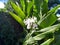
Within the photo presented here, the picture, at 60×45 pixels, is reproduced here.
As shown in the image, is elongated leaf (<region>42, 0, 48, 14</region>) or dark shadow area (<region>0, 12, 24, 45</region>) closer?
dark shadow area (<region>0, 12, 24, 45</region>)

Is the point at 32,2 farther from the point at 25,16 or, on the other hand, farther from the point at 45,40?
the point at 45,40

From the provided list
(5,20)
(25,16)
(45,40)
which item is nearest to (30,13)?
(25,16)

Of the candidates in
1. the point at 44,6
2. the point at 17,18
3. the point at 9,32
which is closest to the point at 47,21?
the point at 44,6

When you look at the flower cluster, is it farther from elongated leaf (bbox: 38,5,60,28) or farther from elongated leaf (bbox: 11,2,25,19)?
elongated leaf (bbox: 11,2,25,19)

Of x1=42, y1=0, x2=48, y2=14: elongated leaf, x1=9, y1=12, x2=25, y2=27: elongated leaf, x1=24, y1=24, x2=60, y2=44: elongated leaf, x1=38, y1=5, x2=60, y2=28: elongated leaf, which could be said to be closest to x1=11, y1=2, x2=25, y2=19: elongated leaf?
x1=9, y1=12, x2=25, y2=27: elongated leaf

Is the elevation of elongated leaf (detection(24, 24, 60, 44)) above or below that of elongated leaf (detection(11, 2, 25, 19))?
below

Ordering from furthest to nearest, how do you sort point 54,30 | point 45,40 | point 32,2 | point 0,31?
point 32,2 < point 0,31 < point 45,40 < point 54,30

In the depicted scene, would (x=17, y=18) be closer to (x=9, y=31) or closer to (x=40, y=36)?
(x=9, y=31)

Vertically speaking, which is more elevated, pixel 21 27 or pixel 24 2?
pixel 24 2
